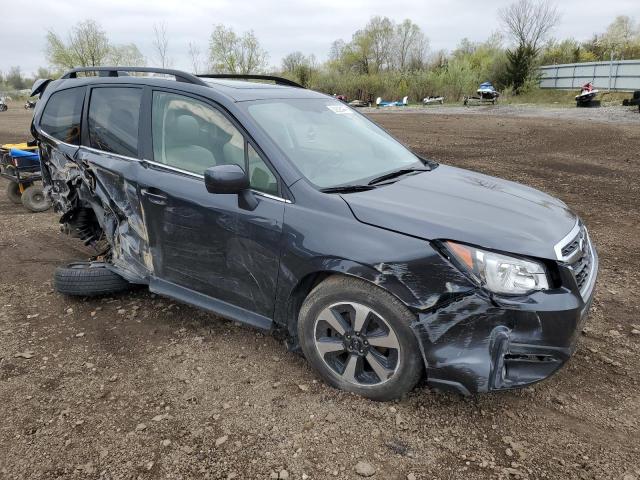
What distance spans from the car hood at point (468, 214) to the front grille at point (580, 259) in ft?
0.26

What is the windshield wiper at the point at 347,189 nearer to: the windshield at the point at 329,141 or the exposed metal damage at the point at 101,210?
the windshield at the point at 329,141

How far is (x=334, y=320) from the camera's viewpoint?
275 cm

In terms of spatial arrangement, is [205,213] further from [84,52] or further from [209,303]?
[84,52]

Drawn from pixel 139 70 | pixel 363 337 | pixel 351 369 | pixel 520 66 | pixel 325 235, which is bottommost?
pixel 351 369

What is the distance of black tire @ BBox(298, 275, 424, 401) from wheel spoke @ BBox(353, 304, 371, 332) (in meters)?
0.01

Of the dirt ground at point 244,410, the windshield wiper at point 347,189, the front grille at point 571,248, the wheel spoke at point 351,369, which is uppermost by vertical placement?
the windshield wiper at point 347,189

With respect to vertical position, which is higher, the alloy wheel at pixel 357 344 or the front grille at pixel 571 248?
the front grille at pixel 571 248

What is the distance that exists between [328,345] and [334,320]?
7.3 inches

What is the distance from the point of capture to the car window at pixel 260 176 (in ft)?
9.59

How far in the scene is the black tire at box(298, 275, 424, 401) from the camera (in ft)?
8.36

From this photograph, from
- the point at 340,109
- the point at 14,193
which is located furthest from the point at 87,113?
the point at 14,193

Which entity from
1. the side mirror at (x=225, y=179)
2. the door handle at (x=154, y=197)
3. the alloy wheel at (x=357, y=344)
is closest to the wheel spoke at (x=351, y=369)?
the alloy wheel at (x=357, y=344)

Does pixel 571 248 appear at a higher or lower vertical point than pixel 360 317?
higher

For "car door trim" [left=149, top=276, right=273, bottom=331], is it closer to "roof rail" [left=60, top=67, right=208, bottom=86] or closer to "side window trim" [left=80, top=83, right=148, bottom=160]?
"side window trim" [left=80, top=83, right=148, bottom=160]
